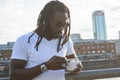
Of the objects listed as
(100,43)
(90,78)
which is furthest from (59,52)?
(100,43)

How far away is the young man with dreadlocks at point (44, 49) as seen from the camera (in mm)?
2215

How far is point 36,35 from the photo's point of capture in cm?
235

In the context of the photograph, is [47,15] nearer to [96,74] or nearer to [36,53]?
[36,53]

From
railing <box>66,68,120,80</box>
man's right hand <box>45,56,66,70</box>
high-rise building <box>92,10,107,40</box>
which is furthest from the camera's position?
high-rise building <box>92,10,107,40</box>

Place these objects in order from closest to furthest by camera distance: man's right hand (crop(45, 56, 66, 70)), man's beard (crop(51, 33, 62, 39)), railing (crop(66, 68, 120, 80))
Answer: man's right hand (crop(45, 56, 66, 70)), man's beard (crop(51, 33, 62, 39)), railing (crop(66, 68, 120, 80))

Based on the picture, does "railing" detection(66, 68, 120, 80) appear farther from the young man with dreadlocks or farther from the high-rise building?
the high-rise building

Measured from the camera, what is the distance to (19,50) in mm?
2264

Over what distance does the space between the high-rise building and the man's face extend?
17605cm

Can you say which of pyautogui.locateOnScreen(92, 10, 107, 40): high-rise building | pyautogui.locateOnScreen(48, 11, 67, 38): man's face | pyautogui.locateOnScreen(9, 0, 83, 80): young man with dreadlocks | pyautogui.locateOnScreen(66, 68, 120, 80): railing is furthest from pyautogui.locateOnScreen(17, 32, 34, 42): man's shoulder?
pyautogui.locateOnScreen(92, 10, 107, 40): high-rise building

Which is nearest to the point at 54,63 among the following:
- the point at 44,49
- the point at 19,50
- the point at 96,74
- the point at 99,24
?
the point at 44,49

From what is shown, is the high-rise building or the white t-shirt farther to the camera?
the high-rise building

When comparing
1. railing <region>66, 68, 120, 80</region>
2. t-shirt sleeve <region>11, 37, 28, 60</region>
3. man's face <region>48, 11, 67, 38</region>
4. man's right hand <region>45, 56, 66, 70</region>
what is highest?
man's face <region>48, 11, 67, 38</region>

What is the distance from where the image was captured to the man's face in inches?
88.7

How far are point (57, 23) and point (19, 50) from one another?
300 mm
